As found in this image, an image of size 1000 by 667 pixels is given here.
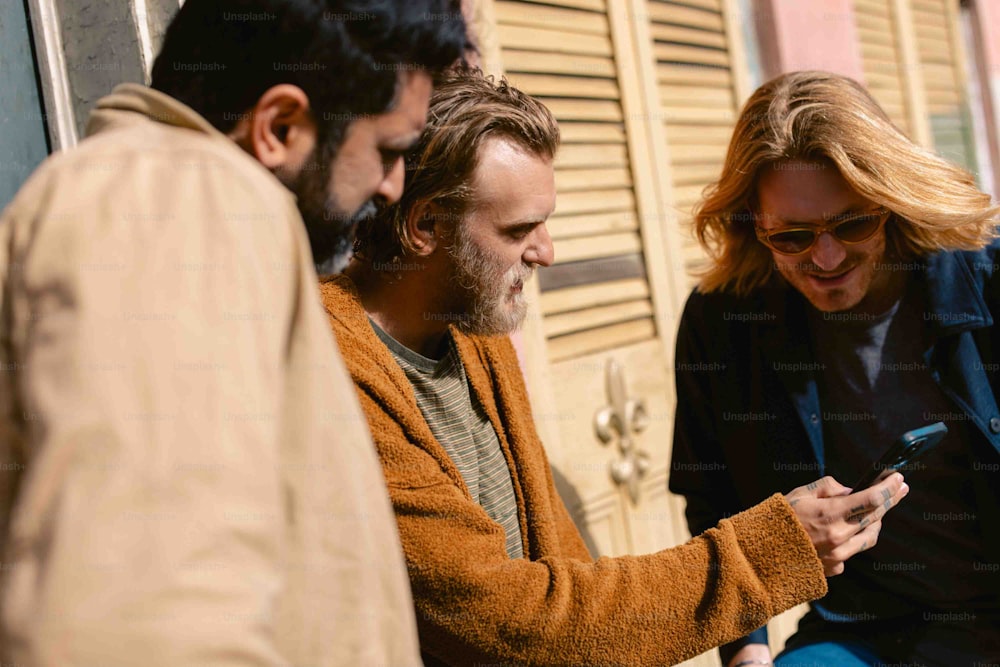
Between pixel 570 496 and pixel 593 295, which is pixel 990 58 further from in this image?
pixel 570 496

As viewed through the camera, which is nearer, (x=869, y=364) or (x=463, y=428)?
(x=463, y=428)

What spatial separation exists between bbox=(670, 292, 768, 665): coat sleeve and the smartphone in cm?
54

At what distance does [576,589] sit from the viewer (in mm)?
1646

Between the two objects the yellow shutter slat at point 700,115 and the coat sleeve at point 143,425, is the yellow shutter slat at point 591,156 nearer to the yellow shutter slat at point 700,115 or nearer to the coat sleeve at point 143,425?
the yellow shutter slat at point 700,115

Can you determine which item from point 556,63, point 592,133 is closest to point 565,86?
point 556,63

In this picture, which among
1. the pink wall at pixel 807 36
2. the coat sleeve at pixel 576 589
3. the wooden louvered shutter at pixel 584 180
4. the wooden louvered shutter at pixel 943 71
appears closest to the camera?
the coat sleeve at pixel 576 589

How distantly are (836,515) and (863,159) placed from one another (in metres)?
0.86

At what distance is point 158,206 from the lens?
33.4 inches

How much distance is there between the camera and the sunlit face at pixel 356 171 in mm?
1120

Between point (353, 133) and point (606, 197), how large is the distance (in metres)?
2.38

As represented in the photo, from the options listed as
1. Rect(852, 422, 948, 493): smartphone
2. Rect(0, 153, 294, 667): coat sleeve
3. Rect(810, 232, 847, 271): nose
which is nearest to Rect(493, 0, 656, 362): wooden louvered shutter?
Rect(810, 232, 847, 271): nose

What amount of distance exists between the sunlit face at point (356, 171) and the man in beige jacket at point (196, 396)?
0.01 metres

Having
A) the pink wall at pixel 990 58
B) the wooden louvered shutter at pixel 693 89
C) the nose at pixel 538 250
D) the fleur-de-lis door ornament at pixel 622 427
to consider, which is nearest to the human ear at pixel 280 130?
the nose at pixel 538 250

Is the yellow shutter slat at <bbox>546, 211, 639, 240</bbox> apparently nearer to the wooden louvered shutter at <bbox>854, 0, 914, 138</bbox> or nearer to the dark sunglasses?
the dark sunglasses
